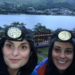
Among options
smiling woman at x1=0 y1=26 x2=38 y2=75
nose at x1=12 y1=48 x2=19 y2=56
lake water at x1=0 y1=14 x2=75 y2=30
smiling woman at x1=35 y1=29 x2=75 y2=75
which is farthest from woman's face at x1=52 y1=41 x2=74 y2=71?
lake water at x1=0 y1=14 x2=75 y2=30

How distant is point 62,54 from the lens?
142 centimetres

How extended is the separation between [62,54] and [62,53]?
0.01 metres

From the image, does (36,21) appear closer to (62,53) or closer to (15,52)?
(62,53)

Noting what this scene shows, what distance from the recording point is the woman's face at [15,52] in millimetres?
1294

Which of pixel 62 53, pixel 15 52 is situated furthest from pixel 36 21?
pixel 15 52

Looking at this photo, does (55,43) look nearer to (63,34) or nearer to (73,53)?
(63,34)

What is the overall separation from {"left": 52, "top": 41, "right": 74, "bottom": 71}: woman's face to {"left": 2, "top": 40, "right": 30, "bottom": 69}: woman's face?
1.46ft

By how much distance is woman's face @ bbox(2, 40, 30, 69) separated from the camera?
129 centimetres

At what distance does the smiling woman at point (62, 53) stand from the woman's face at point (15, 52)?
0.44 m

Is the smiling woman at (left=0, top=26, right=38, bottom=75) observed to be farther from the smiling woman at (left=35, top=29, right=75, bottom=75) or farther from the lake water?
the lake water

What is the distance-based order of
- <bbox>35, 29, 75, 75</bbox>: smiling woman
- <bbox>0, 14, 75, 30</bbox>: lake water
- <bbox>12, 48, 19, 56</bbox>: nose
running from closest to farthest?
<bbox>12, 48, 19, 56</bbox>: nose < <bbox>35, 29, 75, 75</bbox>: smiling woman < <bbox>0, 14, 75, 30</bbox>: lake water

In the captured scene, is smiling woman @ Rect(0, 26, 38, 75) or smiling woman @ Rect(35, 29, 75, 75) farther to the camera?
smiling woman @ Rect(35, 29, 75, 75)

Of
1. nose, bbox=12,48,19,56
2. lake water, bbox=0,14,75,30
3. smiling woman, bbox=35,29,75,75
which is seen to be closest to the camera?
nose, bbox=12,48,19,56

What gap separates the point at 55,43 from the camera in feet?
4.84
